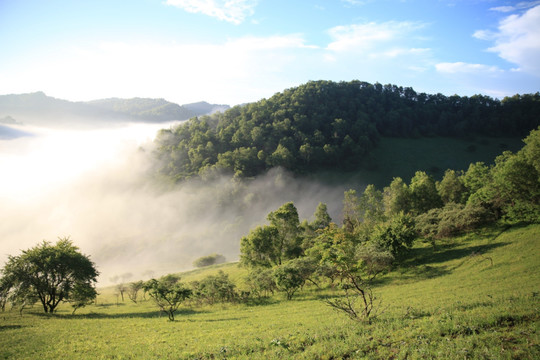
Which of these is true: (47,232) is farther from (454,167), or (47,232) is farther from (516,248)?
(454,167)

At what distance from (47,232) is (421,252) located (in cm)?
19572

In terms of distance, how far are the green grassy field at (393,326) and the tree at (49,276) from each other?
3.13 metres

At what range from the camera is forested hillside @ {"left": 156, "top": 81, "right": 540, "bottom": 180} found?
14888 centimetres

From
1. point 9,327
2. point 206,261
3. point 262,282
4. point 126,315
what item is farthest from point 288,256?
point 206,261

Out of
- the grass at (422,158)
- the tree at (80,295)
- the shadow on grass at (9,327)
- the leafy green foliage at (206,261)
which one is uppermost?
the grass at (422,158)

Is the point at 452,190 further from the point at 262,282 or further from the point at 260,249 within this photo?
the point at 262,282

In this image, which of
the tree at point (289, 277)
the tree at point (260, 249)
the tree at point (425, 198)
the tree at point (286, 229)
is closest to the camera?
the tree at point (289, 277)

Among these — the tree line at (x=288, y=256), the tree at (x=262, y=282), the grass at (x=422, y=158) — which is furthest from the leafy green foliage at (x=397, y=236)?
the grass at (x=422, y=158)

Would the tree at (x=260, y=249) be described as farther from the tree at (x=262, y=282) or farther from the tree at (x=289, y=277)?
the tree at (x=289, y=277)

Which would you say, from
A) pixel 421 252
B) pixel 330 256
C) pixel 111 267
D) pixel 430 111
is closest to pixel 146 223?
pixel 111 267

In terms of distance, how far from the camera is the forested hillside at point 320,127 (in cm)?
14888

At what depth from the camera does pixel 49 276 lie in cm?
4053

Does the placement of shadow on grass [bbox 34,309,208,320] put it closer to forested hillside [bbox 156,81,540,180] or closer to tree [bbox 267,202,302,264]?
tree [bbox 267,202,302,264]

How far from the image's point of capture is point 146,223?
13888 centimetres
